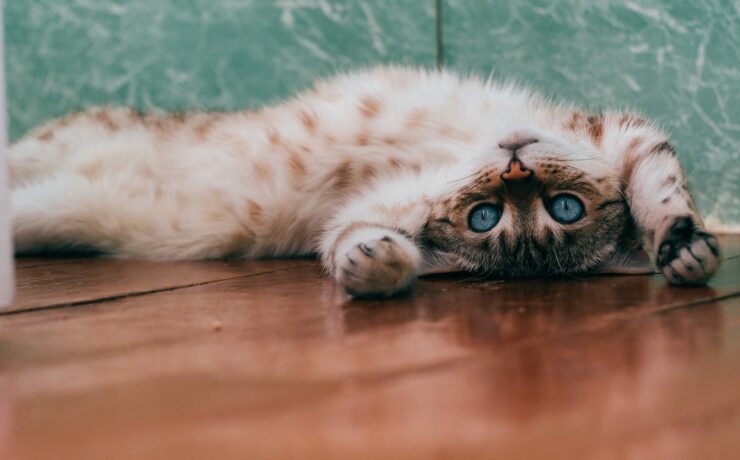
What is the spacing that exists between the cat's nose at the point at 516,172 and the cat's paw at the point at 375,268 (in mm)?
325

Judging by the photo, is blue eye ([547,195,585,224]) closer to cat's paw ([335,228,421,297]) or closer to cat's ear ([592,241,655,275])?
cat's ear ([592,241,655,275])

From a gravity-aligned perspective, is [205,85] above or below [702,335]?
above

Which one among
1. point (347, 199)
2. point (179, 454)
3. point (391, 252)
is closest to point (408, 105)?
point (347, 199)

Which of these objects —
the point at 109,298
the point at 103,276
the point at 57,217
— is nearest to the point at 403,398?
the point at 109,298

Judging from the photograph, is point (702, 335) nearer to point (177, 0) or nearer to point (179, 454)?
point (179, 454)

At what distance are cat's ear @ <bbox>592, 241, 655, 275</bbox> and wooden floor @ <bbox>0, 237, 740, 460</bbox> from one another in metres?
0.18

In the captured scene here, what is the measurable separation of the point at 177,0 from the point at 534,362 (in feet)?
10.3

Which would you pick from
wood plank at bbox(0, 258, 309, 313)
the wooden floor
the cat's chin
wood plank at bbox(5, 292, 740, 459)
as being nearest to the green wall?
wood plank at bbox(0, 258, 309, 313)

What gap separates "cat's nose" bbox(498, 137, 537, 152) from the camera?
2.25 m

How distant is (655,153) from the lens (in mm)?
2352

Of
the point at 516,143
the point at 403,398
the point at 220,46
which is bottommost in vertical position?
the point at 403,398

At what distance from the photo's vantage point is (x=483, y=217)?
2264 millimetres

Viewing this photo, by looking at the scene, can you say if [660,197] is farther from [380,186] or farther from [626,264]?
[380,186]

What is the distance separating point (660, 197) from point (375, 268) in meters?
0.77
